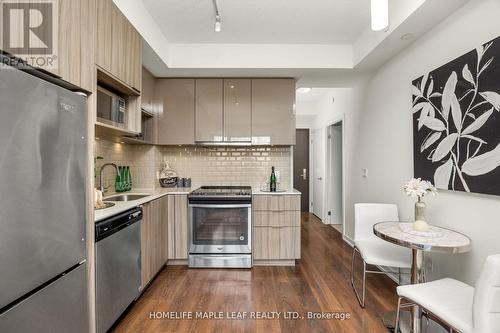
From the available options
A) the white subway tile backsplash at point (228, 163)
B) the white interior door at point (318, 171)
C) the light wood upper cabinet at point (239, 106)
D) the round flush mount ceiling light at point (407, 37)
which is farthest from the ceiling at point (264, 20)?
the white interior door at point (318, 171)

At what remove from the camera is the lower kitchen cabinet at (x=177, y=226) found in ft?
9.61

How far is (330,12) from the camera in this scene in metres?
2.29

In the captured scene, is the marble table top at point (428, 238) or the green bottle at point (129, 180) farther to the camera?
the green bottle at point (129, 180)

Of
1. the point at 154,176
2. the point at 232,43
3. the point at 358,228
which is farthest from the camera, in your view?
the point at 154,176

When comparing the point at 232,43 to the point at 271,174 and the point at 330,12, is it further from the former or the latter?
the point at 271,174

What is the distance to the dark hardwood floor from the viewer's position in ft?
6.20

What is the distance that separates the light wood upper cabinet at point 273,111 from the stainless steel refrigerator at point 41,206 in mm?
2112

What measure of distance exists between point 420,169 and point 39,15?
2790 mm

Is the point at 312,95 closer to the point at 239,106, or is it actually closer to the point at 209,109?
the point at 239,106

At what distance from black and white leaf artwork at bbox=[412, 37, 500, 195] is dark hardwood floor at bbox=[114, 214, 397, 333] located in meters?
1.26

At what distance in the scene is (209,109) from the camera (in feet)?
10.5

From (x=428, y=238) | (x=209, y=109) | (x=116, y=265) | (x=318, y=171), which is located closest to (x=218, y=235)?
(x=116, y=265)

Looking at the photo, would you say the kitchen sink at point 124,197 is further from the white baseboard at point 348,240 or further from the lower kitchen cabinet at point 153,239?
the white baseboard at point 348,240

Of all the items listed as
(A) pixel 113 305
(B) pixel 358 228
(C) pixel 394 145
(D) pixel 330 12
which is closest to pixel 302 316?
(B) pixel 358 228
